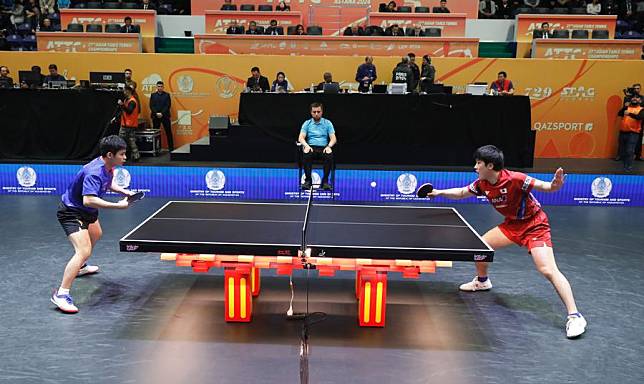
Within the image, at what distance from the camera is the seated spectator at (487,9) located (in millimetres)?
19594

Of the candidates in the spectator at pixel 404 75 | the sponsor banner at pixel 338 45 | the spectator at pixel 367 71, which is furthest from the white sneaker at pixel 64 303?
the sponsor banner at pixel 338 45

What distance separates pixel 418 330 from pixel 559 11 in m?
15.9

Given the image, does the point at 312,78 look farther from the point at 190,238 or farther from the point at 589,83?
the point at 190,238

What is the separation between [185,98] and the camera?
1431 cm

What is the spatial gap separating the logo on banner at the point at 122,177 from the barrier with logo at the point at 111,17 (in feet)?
25.4

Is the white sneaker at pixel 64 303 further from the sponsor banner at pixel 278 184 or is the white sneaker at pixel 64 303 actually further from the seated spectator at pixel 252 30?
the seated spectator at pixel 252 30

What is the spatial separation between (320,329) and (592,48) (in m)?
13.2

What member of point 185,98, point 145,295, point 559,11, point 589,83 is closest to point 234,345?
point 145,295

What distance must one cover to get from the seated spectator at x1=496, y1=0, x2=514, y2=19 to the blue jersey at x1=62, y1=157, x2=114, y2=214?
16.8m

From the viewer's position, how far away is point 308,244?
505 centimetres

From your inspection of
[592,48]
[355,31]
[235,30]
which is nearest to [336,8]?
[355,31]

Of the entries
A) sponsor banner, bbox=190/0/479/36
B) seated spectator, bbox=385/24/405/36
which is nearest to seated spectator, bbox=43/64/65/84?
sponsor banner, bbox=190/0/479/36

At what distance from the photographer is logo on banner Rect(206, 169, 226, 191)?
449 inches

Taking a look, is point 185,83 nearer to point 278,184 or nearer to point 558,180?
point 278,184
